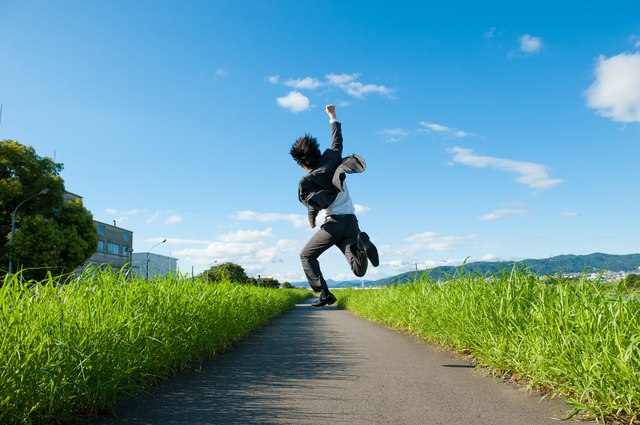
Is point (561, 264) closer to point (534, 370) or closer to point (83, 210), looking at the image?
point (534, 370)

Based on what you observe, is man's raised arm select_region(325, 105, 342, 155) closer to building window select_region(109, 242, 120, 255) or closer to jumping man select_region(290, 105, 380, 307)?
jumping man select_region(290, 105, 380, 307)

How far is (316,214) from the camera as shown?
15.2 feet

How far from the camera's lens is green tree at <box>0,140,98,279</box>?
84.6 ft

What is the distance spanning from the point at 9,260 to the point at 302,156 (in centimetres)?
2925

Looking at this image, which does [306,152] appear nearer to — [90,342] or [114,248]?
[90,342]

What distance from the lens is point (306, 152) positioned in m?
4.62

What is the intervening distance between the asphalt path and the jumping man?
119 centimetres

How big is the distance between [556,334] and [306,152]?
320 centimetres

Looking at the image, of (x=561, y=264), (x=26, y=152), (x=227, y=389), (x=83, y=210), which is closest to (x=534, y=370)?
(x=561, y=264)

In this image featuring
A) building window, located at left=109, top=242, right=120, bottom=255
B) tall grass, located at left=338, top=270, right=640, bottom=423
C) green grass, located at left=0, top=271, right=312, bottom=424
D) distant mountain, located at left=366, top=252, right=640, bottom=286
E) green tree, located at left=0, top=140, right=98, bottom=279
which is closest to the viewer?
green grass, located at left=0, top=271, right=312, bottom=424

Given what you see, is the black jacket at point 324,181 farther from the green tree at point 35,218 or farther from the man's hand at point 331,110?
the green tree at point 35,218

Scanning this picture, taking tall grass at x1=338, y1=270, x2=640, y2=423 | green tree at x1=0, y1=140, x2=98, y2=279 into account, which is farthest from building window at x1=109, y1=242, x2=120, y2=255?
tall grass at x1=338, y1=270, x2=640, y2=423

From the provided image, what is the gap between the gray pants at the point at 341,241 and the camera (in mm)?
4645

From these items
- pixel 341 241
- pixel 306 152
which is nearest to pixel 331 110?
pixel 306 152
